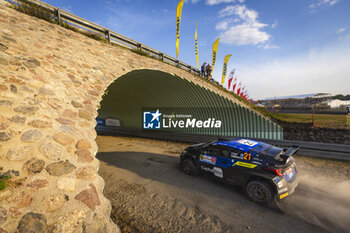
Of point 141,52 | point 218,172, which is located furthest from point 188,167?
point 141,52

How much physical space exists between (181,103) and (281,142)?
7598 millimetres

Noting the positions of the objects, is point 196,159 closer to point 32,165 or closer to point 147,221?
point 147,221

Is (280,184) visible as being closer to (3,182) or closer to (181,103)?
(3,182)

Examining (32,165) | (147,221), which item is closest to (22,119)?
(32,165)

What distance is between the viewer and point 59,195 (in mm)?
2443

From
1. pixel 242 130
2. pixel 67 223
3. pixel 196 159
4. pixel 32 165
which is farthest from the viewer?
→ pixel 242 130

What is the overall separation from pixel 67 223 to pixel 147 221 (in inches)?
84.8

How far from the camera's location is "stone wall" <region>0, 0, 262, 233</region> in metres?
2.20

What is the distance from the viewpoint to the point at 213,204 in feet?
14.7

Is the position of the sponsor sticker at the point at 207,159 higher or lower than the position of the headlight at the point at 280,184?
higher

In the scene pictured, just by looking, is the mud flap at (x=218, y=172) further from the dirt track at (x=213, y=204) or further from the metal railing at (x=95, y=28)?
the metal railing at (x=95, y=28)

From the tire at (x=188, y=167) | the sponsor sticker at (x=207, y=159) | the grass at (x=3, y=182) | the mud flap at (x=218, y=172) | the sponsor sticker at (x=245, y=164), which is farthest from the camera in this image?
the tire at (x=188, y=167)

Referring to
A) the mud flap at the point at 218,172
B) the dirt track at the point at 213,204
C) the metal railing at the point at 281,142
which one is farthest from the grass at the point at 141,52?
the mud flap at the point at 218,172

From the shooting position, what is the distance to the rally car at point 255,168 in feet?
13.7
